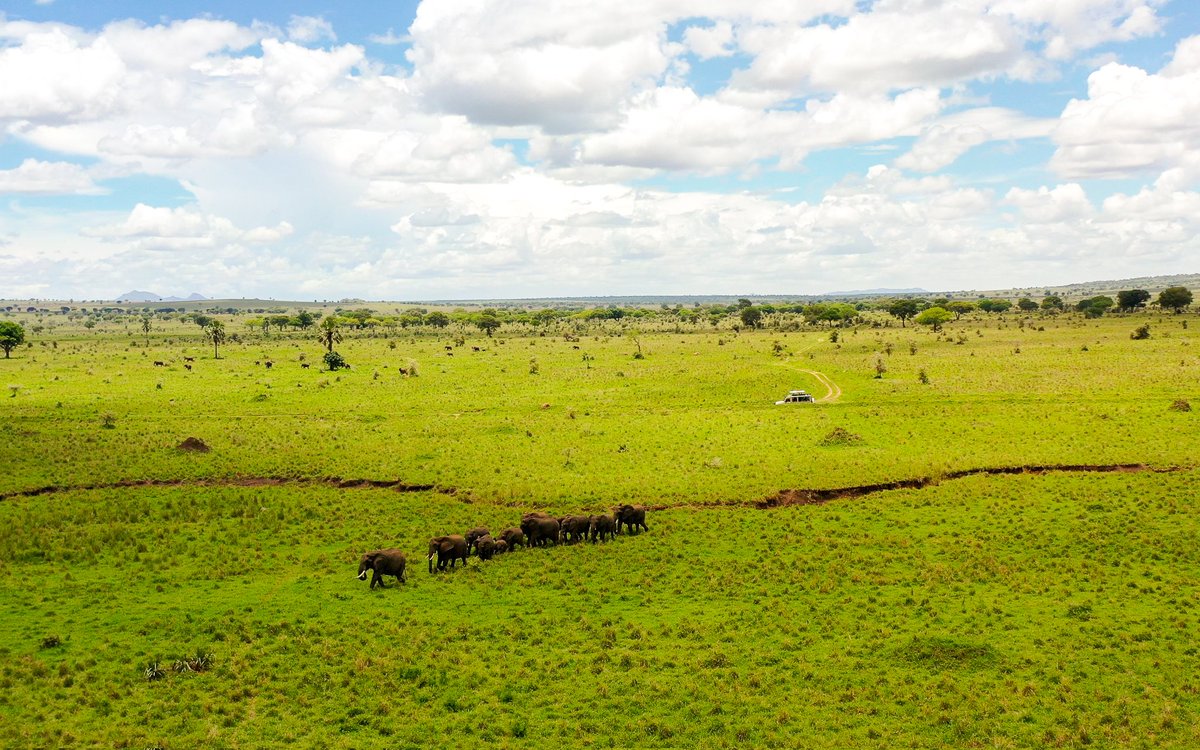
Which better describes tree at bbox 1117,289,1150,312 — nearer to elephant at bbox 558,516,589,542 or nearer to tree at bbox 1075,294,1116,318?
tree at bbox 1075,294,1116,318

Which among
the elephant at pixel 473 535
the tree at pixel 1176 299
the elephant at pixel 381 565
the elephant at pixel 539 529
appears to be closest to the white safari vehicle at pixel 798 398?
the elephant at pixel 539 529

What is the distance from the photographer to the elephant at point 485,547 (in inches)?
1213

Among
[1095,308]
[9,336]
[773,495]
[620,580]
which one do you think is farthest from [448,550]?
[1095,308]

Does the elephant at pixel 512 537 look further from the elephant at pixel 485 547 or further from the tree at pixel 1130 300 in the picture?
the tree at pixel 1130 300

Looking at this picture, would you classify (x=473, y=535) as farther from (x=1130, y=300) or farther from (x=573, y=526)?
(x=1130, y=300)

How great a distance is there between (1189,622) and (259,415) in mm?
62922

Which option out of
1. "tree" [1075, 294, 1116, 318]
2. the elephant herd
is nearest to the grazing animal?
the elephant herd

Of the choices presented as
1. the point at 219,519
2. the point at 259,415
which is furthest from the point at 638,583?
the point at 259,415

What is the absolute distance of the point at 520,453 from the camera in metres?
51.2

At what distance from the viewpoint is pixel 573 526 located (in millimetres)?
33375

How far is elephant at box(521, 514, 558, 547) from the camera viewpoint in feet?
108

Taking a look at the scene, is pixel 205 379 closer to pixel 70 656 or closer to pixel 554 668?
pixel 70 656

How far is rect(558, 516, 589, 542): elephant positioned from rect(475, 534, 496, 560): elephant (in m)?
3.58

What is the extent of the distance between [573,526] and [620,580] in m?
5.03
